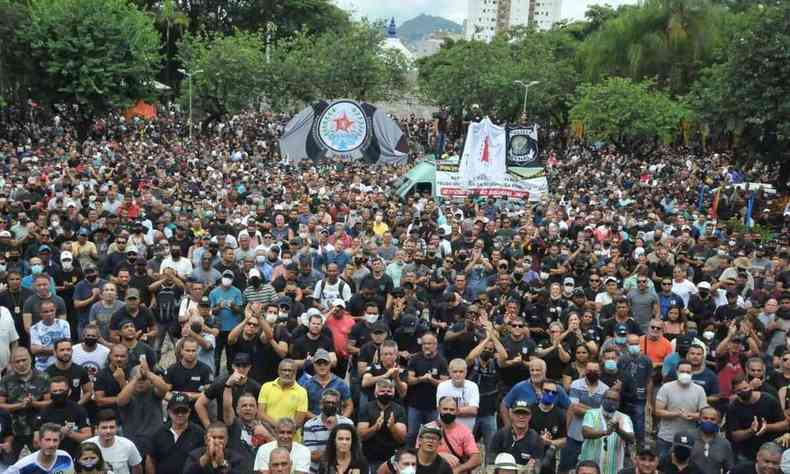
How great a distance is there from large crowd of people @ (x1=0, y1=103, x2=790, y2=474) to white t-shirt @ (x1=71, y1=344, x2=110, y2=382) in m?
0.04

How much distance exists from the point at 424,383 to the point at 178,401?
2.18 m

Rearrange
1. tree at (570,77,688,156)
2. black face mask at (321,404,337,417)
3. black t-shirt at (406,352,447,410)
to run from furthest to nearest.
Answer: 1. tree at (570,77,688,156)
2. black t-shirt at (406,352,447,410)
3. black face mask at (321,404,337,417)

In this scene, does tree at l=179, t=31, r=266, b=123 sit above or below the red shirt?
above

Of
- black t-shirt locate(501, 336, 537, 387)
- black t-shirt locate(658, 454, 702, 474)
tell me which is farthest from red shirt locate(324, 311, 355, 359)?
black t-shirt locate(658, 454, 702, 474)

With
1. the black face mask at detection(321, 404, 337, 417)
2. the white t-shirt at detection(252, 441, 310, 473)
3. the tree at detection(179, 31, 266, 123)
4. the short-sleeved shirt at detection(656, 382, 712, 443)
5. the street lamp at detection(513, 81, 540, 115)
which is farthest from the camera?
the street lamp at detection(513, 81, 540, 115)

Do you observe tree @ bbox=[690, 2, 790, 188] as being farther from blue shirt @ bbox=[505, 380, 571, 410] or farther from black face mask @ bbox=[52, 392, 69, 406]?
black face mask @ bbox=[52, 392, 69, 406]

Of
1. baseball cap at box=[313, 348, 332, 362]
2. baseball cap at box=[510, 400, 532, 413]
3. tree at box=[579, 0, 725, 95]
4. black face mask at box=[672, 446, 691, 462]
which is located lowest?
black face mask at box=[672, 446, 691, 462]

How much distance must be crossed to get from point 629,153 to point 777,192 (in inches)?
465

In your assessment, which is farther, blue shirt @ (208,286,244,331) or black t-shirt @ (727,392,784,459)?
blue shirt @ (208,286,244,331)

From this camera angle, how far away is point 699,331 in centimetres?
959

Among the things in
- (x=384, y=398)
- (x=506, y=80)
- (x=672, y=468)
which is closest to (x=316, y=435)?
(x=384, y=398)

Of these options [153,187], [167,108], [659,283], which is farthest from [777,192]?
[167,108]

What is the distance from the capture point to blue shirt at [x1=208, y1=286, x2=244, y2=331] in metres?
8.81

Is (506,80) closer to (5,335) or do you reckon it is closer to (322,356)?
(5,335)
